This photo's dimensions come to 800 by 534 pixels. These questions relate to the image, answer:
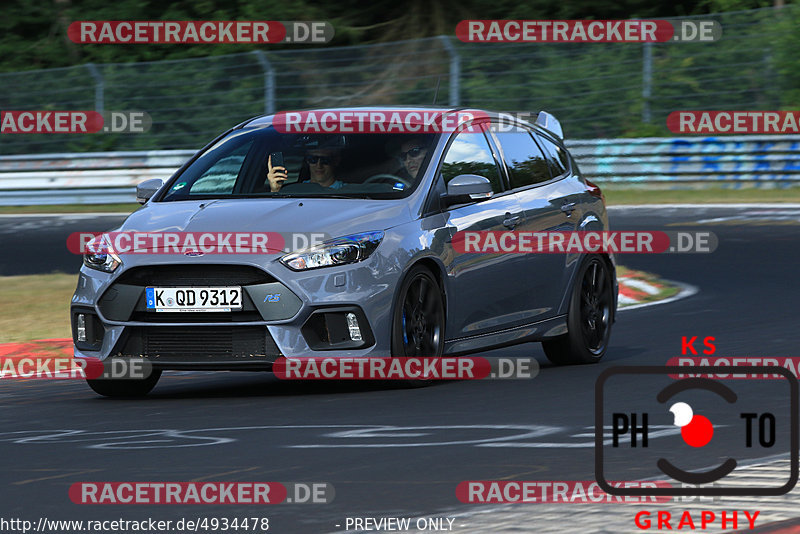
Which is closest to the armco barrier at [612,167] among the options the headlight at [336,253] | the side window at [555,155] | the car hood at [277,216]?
the side window at [555,155]

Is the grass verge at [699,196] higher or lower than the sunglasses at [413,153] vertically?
lower

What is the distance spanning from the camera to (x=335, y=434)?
850cm

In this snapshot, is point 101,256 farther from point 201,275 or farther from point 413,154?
point 413,154

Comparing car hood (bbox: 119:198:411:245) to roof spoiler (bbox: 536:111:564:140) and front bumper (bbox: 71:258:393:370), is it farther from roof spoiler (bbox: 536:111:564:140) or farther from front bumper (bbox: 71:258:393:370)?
roof spoiler (bbox: 536:111:564:140)

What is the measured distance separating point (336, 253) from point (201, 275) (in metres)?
0.76

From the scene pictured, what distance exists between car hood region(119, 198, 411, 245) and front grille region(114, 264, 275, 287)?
0.27 meters

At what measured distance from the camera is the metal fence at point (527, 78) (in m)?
30.0

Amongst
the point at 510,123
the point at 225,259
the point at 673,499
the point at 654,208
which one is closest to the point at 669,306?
the point at 510,123

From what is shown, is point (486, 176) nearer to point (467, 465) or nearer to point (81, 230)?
point (467, 465)

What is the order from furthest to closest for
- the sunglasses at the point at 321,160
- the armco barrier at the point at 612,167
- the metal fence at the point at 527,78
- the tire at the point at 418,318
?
the metal fence at the point at 527,78
the armco barrier at the point at 612,167
the sunglasses at the point at 321,160
the tire at the point at 418,318

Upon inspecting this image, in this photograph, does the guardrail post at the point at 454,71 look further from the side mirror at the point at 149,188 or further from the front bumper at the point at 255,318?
the front bumper at the point at 255,318

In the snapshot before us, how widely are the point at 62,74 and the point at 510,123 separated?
2146cm

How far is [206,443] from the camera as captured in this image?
8320mm

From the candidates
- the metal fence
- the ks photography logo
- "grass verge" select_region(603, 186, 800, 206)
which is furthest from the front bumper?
the metal fence
